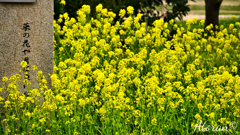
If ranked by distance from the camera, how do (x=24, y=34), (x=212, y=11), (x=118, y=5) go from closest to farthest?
(x=24, y=34)
(x=118, y=5)
(x=212, y=11)

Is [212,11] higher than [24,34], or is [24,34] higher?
[212,11]

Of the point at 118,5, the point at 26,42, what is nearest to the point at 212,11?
the point at 118,5

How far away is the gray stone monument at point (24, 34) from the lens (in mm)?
3383

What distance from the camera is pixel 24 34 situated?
3457mm

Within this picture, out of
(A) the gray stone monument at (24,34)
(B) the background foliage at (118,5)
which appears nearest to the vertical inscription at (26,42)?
(A) the gray stone monument at (24,34)

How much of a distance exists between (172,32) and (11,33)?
15.7 ft

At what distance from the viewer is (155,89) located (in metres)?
3.53

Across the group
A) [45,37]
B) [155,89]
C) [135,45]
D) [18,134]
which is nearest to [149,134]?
[155,89]

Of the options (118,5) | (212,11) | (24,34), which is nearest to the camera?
(24,34)

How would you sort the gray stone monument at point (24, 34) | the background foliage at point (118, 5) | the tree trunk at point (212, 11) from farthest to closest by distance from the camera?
the tree trunk at point (212, 11) < the background foliage at point (118, 5) < the gray stone monument at point (24, 34)

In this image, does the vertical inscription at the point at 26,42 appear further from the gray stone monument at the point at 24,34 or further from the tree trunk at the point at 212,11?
the tree trunk at the point at 212,11

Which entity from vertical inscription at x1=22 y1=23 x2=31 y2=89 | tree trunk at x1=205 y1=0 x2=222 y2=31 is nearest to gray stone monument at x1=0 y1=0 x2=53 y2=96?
vertical inscription at x1=22 y1=23 x2=31 y2=89

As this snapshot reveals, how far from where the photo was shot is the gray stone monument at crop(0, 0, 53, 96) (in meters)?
3.38

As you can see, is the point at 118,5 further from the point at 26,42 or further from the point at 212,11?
the point at 26,42
